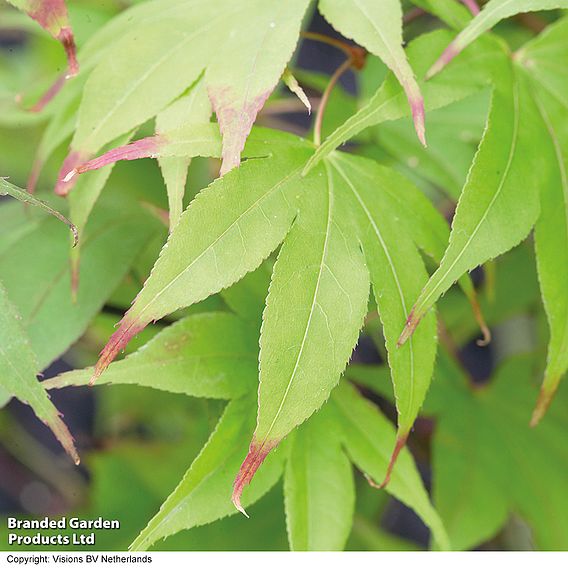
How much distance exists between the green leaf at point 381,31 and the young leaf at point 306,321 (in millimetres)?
64

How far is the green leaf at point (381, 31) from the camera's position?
1.11ft

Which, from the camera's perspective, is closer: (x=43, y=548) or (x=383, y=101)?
(x=383, y=101)

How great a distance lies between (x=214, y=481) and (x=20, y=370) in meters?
0.12

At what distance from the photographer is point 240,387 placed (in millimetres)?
410

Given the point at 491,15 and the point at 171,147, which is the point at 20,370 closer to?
the point at 171,147

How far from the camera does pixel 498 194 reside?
1.19 ft

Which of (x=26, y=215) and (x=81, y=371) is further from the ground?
(x=26, y=215)

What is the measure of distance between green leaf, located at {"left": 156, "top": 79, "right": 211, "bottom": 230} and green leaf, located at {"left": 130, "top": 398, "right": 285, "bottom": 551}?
0.12 meters

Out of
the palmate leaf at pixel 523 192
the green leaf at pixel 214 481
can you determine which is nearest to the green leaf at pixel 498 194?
the palmate leaf at pixel 523 192

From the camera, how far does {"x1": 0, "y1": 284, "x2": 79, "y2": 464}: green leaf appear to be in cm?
32

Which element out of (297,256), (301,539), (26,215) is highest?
(26,215)

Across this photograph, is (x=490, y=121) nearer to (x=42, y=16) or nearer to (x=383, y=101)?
(x=383, y=101)

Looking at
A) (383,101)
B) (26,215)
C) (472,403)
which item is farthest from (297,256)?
(472,403)

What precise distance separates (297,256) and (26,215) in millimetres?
252
